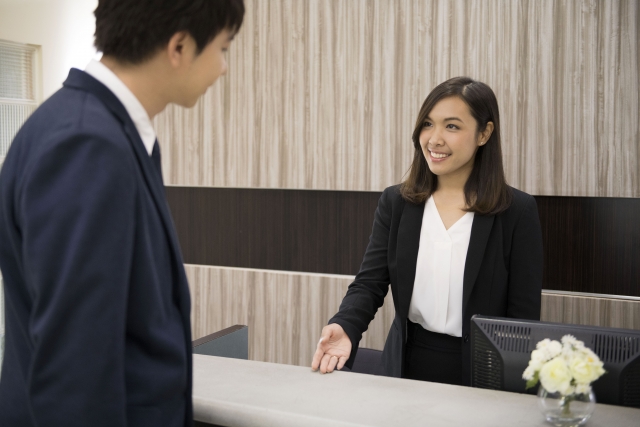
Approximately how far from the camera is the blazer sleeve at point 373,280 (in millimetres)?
2414

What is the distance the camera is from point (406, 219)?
2.63 meters

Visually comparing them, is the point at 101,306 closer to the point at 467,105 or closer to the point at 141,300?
the point at 141,300

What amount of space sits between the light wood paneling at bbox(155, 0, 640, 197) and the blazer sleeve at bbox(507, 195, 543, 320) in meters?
1.11

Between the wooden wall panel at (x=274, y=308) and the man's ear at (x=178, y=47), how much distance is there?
9.55ft

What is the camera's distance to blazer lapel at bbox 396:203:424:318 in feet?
8.30

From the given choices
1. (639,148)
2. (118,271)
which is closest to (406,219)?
(639,148)

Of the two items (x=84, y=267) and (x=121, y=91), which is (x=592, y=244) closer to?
(x=121, y=91)

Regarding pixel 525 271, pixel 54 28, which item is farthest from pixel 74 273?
pixel 54 28

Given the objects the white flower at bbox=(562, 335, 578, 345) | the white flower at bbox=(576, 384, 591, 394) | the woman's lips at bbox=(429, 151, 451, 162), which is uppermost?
the woman's lips at bbox=(429, 151, 451, 162)

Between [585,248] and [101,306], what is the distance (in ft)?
10.2

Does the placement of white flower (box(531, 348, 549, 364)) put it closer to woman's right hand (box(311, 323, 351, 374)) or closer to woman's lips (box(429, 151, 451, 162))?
woman's right hand (box(311, 323, 351, 374))

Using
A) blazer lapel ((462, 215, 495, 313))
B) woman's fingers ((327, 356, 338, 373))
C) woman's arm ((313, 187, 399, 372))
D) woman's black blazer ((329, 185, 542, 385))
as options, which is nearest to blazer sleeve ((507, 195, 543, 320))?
woman's black blazer ((329, 185, 542, 385))

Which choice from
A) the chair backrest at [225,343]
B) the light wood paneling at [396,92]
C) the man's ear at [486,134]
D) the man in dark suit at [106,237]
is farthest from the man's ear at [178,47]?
the light wood paneling at [396,92]

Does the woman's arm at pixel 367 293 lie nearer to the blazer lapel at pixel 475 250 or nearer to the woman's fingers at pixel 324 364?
the woman's fingers at pixel 324 364
